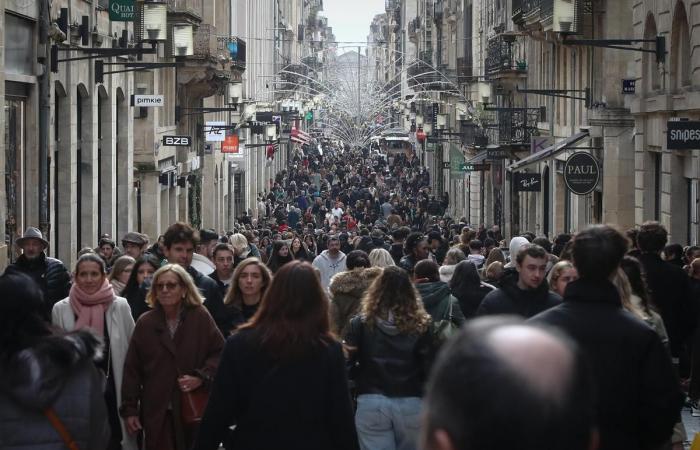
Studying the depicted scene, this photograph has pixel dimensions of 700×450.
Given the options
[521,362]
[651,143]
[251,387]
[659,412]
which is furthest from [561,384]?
[651,143]

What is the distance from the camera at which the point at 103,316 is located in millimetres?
8969

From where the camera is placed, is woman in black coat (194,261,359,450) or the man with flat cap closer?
woman in black coat (194,261,359,450)

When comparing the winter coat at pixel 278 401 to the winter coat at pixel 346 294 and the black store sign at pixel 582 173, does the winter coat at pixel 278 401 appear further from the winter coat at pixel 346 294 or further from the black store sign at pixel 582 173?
the black store sign at pixel 582 173

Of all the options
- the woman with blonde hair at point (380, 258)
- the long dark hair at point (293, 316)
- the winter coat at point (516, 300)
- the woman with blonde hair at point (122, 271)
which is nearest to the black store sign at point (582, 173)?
the woman with blonde hair at point (380, 258)

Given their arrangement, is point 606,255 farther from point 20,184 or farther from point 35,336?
point 20,184

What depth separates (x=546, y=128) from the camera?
38.7 m

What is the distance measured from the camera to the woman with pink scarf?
8.82 m

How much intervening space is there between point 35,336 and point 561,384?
128 inches

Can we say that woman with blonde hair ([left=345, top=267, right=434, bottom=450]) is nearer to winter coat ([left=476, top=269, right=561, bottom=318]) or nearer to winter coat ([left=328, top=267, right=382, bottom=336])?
winter coat ([left=476, top=269, right=561, bottom=318])

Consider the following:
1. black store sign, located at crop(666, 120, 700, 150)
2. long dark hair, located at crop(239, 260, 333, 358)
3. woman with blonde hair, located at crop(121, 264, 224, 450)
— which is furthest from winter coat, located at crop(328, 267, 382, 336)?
black store sign, located at crop(666, 120, 700, 150)

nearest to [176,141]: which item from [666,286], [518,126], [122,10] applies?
[122,10]

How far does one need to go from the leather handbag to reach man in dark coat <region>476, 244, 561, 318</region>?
1553 mm

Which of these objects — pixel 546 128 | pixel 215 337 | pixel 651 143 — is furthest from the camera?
pixel 546 128

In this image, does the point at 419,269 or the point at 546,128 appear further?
the point at 546,128
